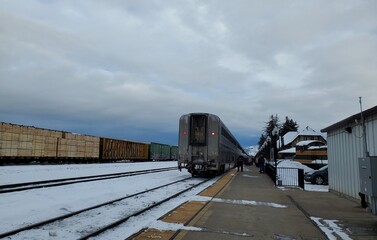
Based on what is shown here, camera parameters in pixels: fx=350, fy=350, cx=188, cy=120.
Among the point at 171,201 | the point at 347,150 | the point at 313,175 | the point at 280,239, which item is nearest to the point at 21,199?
the point at 171,201

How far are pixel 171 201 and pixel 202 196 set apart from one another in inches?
A: 68.4

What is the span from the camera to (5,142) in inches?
1193

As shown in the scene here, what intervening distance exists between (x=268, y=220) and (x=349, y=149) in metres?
5.48

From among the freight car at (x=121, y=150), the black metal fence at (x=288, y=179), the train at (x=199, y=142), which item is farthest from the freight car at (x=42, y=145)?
the black metal fence at (x=288, y=179)

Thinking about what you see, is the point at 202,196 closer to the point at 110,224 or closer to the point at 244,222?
the point at 244,222

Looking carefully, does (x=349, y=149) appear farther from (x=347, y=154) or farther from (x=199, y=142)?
(x=199, y=142)

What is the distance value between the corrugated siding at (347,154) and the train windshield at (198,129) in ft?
28.1

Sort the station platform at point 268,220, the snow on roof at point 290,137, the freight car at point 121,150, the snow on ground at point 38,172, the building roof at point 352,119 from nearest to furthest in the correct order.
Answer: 1. the station platform at point 268,220
2. the building roof at point 352,119
3. the snow on ground at point 38,172
4. the freight car at point 121,150
5. the snow on roof at point 290,137

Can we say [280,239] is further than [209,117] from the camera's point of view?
No

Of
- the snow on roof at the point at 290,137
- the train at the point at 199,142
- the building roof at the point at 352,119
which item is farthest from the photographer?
the snow on roof at the point at 290,137

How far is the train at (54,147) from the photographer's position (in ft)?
102

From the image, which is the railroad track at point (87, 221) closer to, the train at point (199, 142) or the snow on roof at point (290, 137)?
the train at point (199, 142)

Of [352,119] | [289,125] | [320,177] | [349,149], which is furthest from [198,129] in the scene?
[289,125]

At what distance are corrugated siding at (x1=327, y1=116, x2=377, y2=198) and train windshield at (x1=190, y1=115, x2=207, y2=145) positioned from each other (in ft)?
28.1
